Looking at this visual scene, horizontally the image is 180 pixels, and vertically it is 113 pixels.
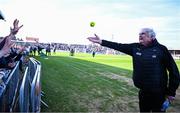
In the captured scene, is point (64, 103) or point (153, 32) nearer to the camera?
point (153, 32)

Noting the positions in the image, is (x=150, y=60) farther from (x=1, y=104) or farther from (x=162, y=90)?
(x=1, y=104)

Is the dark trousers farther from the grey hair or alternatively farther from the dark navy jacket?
the grey hair

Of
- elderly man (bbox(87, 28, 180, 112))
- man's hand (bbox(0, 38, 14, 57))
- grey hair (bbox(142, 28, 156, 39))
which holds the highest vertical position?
grey hair (bbox(142, 28, 156, 39))

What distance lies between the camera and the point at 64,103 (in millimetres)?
11219

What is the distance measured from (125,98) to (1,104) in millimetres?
6066

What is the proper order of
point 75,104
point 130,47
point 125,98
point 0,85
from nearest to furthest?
point 130,47
point 0,85
point 75,104
point 125,98

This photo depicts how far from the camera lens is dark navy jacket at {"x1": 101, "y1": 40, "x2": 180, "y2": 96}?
6777mm

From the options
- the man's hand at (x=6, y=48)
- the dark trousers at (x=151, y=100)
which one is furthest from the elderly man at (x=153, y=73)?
the man's hand at (x=6, y=48)

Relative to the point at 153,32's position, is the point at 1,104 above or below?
below

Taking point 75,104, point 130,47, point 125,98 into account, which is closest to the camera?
point 130,47

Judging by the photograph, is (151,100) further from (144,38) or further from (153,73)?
(144,38)

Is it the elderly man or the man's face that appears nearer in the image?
the elderly man

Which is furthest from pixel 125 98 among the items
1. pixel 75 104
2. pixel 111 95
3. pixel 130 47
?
pixel 130 47

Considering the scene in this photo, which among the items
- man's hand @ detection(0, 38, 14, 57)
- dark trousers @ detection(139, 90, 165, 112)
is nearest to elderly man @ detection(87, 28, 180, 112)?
dark trousers @ detection(139, 90, 165, 112)
